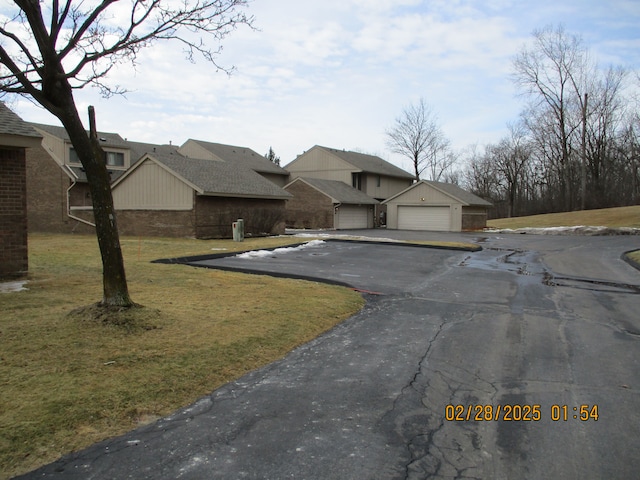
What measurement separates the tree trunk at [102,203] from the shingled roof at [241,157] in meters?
39.8

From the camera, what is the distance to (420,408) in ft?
14.8

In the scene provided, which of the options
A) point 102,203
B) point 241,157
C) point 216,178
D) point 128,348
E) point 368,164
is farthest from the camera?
point 368,164

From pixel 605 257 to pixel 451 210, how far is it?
22100 mm

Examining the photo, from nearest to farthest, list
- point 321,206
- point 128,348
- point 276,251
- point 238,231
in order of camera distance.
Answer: point 128,348, point 276,251, point 238,231, point 321,206

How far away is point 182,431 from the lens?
156 inches

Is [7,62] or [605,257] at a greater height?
[7,62]

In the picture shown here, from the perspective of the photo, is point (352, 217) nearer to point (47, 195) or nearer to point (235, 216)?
point (235, 216)

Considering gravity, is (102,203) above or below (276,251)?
above

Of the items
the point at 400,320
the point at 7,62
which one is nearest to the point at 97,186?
the point at 7,62

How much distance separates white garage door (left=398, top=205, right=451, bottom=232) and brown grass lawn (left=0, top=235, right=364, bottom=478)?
34046 mm

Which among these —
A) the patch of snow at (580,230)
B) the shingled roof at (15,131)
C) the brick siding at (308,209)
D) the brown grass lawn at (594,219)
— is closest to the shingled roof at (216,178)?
the brick siding at (308,209)

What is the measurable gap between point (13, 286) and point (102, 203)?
166 inches

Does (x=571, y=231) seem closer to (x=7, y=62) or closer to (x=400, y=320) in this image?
(x=400, y=320)
